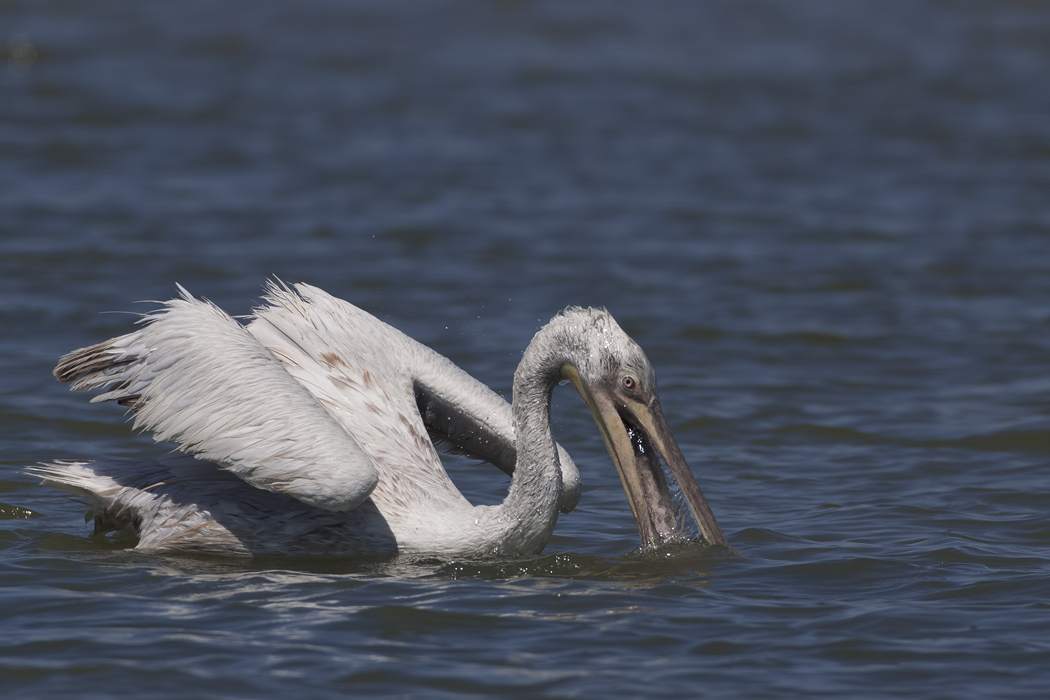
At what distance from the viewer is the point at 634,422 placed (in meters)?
5.34

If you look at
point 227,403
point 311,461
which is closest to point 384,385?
point 227,403

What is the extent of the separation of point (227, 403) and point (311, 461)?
44 centimetres

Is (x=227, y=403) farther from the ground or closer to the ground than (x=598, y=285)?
closer to the ground

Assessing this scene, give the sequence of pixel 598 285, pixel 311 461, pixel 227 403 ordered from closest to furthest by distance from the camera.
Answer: pixel 311 461, pixel 227 403, pixel 598 285

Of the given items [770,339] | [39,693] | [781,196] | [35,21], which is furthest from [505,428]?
[35,21]

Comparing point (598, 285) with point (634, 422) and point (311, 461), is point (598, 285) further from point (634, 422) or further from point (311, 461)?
point (311, 461)

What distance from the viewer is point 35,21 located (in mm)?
18984

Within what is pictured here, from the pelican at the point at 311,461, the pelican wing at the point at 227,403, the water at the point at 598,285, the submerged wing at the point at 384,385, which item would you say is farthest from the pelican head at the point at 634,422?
the pelican wing at the point at 227,403

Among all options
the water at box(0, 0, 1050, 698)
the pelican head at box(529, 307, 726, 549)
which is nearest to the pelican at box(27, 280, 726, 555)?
the pelican head at box(529, 307, 726, 549)

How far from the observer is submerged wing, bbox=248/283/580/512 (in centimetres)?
587

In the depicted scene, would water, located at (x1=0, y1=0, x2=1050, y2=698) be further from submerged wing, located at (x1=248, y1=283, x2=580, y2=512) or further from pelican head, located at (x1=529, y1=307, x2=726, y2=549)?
submerged wing, located at (x1=248, y1=283, x2=580, y2=512)

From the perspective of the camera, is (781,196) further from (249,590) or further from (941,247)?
(249,590)

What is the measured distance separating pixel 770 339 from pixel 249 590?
16.4 ft

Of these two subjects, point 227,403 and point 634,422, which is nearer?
point 227,403
